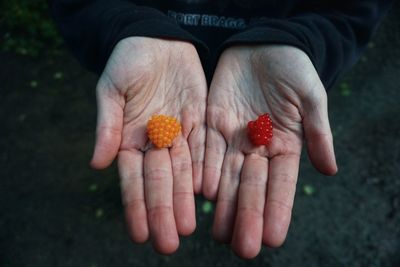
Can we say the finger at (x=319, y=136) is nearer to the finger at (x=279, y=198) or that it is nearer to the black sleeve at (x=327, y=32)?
the finger at (x=279, y=198)

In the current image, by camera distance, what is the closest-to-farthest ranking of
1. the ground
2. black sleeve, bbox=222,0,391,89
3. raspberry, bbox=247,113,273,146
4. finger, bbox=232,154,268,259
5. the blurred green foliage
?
finger, bbox=232,154,268,259
raspberry, bbox=247,113,273,146
black sleeve, bbox=222,0,391,89
the ground
the blurred green foliage

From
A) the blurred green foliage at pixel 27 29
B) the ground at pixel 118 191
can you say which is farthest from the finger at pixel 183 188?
the blurred green foliage at pixel 27 29

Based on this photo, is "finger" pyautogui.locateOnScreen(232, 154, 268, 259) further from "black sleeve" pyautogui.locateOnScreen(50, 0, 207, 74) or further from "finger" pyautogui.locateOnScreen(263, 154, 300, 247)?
"black sleeve" pyautogui.locateOnScreen(50, 0, 207, 74)

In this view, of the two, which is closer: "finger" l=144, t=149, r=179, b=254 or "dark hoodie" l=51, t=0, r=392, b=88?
"finger" l=144, t=149, r=179, b=254

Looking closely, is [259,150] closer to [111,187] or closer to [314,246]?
[314,246]

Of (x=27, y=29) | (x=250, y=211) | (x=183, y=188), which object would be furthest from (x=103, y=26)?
(x=27, y=29)

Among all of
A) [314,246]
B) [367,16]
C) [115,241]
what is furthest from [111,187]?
[367,16]

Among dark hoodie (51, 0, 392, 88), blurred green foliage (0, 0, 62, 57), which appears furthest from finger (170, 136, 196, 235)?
blurred green foliage (0, 0, 62, 57)
